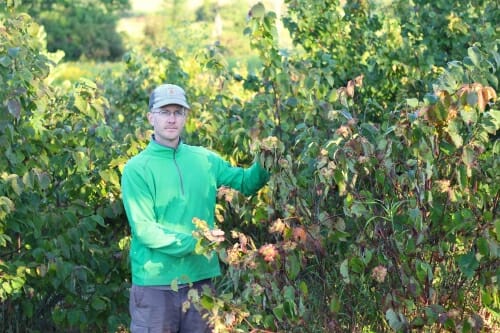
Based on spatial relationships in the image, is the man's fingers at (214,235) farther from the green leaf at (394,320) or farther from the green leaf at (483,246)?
the green leaf at (483,246)

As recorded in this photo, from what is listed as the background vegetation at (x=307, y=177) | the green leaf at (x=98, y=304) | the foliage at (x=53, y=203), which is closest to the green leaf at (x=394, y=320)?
the background vegetation at (x=307, y=177)

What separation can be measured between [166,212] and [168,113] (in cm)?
38

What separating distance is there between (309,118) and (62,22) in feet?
109

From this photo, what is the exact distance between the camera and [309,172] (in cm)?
369

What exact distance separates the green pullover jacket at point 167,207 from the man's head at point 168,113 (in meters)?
0.04

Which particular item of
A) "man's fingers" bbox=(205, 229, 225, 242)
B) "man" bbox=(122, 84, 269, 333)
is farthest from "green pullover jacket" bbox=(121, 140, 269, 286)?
"man's fingers" bbox=(205, 229, 225, 242)

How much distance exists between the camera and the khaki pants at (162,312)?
3430mm

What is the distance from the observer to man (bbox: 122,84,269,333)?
3391 millimetres

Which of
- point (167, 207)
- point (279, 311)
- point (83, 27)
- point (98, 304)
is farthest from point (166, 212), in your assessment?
→ point (83, 27)

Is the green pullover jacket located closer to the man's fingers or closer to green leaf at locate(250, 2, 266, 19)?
the man's fingers

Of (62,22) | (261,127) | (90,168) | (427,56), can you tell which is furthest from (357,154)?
(62,22)

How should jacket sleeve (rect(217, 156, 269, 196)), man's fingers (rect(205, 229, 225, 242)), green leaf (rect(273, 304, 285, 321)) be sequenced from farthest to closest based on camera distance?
1. jacket sleeve (rect(217, 156, 269, 196))
2. green leaf (rect(273, 304, 285, 321))
3. man's fingers (rect(205, 229, 225, 242))

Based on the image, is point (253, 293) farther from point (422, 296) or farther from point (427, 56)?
point (427, 56)

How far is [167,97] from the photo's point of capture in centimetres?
345
